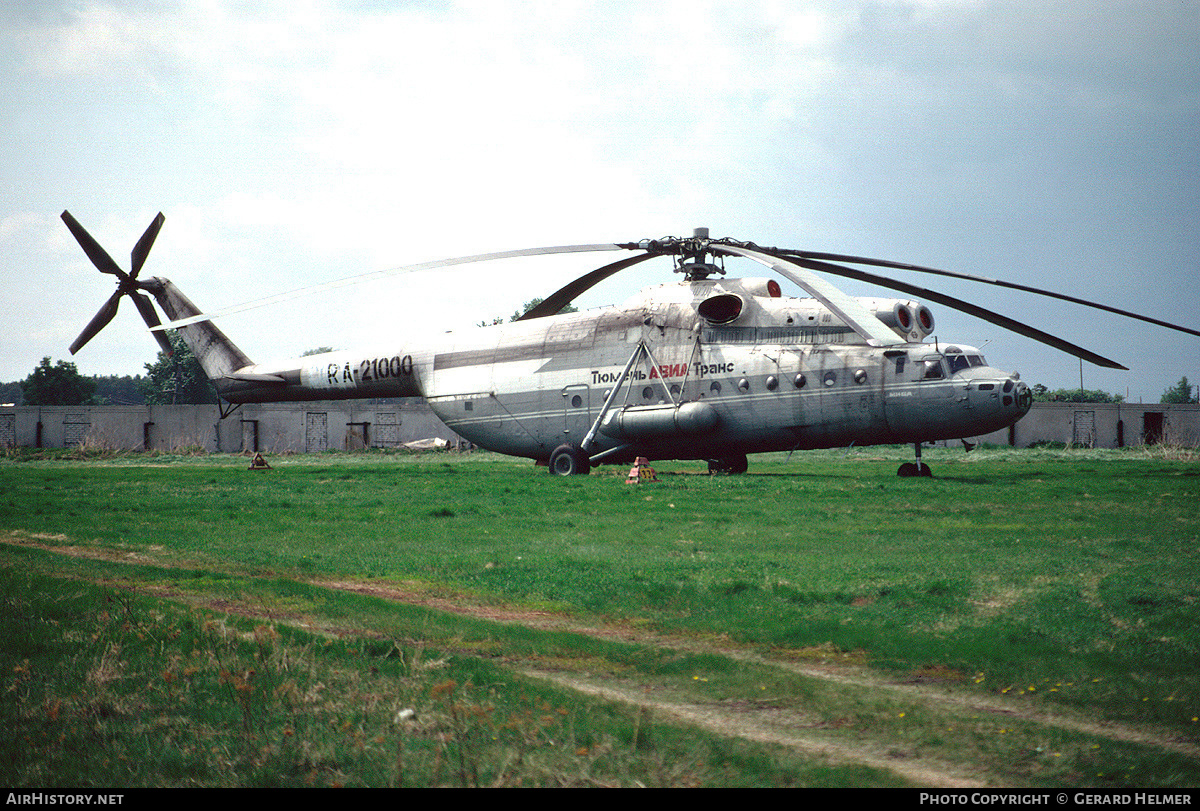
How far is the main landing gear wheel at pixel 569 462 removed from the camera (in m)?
25.5

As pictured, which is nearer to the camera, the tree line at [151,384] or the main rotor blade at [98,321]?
the main rotor blade at [98,321]

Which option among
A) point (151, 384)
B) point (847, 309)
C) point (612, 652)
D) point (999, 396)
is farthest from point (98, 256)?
point (151, 384)

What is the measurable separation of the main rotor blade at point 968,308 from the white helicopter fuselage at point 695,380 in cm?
66

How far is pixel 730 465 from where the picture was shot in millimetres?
25594

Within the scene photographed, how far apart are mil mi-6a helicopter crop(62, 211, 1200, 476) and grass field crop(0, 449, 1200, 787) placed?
720 centimetres

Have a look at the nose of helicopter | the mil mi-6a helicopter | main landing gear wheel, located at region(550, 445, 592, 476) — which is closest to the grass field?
the nose of helicopter

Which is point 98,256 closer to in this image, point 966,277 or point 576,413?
point 576,413

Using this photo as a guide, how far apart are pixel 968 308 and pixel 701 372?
679 cm

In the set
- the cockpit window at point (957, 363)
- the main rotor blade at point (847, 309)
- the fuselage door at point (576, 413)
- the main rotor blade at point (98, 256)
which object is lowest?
the fuselage door at point (576, 413)

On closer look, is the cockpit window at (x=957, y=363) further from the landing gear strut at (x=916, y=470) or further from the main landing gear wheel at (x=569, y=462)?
the main landing gear wheel at (x=569, y=462)

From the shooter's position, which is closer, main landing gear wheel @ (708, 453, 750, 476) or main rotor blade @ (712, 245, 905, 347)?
main rotor blade @ (712, 245, 905, 347)

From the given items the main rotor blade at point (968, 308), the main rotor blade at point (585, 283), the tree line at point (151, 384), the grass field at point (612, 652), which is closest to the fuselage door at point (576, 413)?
the main rotor blade at point (585, 283)

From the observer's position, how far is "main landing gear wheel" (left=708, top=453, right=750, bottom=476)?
25516 millimetres

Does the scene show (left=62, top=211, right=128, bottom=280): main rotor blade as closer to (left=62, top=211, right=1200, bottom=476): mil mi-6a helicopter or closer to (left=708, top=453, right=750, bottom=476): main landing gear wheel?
(left=62, top=211, right=1200, bottom=476): mil mi-6a helicopter
